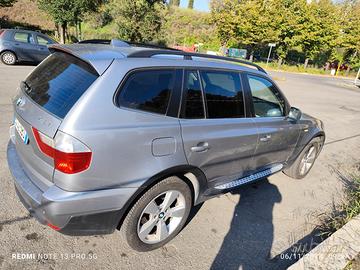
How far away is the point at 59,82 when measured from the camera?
242 cm

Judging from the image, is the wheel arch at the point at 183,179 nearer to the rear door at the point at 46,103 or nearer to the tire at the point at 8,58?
the rear door at the point at 46,103

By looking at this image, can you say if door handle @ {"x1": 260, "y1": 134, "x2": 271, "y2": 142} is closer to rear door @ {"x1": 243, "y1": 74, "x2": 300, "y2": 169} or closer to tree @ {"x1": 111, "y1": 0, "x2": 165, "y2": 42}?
rear door @ {"x1": 243, "y1": 74, "x2": 300, "y2": 169}

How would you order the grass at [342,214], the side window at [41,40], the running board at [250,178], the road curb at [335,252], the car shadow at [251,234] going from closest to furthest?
the road curb at [335,252] < the car shadow at [251,234] < the running board at [250,178] < the grass at [342,214] < the side window at [41,40]

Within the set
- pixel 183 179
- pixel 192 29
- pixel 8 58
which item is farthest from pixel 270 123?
pixel 192 29

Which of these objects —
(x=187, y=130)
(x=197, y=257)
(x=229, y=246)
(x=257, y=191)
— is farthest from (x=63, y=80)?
(x=257, y=191)

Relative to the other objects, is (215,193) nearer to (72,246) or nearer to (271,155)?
(271,155)

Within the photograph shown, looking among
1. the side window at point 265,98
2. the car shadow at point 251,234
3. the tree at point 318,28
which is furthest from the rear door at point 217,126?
the tree at point 318,28

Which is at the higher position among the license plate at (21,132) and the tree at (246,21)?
the tree at (246,21)

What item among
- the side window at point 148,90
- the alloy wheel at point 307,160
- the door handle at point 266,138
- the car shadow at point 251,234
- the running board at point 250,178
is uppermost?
the side window at point 148,90

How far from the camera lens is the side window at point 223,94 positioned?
2928mm

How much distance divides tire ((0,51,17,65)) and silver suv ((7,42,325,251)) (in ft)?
33.3

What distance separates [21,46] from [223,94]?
11.1 metres

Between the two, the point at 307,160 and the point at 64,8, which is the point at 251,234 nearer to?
the point at 307,160

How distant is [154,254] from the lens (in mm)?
2785
